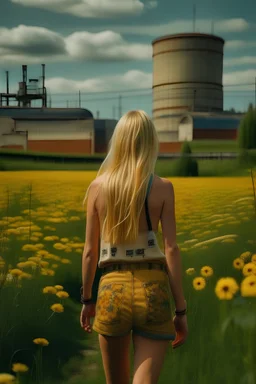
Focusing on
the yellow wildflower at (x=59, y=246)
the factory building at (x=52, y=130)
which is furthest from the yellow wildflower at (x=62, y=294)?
the factory building at (x=52, y=130)

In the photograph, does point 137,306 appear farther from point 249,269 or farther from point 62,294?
point 249,269

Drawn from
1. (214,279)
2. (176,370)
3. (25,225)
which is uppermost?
(25,225)

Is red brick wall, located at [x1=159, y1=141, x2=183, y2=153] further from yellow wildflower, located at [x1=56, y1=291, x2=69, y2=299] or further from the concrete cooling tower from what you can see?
yellow wildflower, located at [x1=56, y1=291, x2=69, y2=299]

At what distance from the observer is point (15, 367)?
12.2 ft

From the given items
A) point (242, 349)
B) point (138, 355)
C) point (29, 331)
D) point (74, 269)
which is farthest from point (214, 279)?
point (138, 355)

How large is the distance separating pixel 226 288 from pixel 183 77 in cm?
249

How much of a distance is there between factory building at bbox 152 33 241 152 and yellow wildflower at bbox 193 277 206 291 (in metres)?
1.23

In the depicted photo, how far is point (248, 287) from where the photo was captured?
3959 millimetres

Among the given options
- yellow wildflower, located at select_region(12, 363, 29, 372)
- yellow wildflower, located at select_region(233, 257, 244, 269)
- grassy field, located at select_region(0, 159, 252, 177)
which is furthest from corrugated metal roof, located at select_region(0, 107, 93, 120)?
yellow wildflower, located at select_region(12, 363, 29, 372)

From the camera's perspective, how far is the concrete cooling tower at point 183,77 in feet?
15.4

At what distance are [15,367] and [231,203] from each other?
86.2 inches

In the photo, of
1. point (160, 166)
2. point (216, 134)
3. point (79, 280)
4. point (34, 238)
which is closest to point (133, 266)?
point (79, 280)

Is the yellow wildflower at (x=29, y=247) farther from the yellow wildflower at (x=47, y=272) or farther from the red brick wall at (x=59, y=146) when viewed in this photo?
the red brick wall at (x=59, y=146)

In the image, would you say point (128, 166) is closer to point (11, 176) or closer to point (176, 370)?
point (176, 370)
